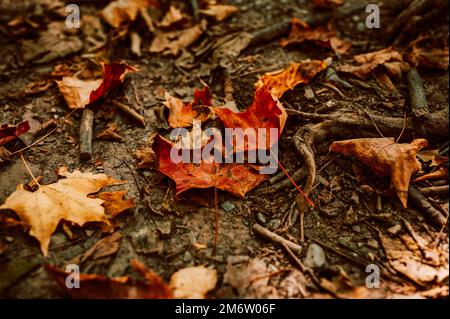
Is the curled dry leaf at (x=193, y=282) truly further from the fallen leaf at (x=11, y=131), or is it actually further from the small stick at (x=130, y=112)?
the fallen leaf at (x=11, y=131)

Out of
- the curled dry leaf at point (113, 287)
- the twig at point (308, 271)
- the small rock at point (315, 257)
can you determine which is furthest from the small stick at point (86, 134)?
the small rock at point (315, 257)

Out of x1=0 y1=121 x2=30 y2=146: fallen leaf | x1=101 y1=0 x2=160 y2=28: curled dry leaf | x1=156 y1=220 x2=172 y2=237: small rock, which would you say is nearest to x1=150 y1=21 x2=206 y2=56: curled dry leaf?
x1=101 y1=0 x2=160 y2=28: curled dry leaf

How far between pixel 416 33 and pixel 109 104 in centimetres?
266

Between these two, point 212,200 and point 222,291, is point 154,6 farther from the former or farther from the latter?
point 222,291

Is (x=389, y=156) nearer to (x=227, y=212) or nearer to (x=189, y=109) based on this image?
(x=227, y=212)

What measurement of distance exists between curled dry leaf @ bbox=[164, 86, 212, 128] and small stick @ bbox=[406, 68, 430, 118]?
4.61 feet

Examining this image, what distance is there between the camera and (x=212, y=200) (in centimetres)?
206

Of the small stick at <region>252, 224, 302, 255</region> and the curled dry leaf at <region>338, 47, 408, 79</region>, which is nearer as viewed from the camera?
the small stick at <region>252, 224, 302, 255</region>

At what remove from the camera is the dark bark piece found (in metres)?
1.87

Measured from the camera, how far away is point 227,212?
2021 mm

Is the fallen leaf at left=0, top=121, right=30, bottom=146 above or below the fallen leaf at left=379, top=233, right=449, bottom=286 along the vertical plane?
above

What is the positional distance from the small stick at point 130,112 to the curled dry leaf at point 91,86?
0.14m

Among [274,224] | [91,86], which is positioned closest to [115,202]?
[274,224]

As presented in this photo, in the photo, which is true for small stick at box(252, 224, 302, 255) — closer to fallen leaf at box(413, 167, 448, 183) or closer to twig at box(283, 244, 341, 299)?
twig at box(283, 244, 341, 299)
